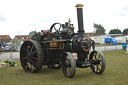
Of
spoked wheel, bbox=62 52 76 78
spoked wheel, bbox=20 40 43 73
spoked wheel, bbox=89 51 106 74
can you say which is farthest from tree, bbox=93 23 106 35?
spoked wheel, bbox=62 52 76 78

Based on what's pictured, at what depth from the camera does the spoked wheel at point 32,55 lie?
6.73 m

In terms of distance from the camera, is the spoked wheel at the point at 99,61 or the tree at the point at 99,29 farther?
the tree at the point at 99,29

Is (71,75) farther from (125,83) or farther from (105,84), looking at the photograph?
(125,83)

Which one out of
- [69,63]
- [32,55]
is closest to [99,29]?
[32,55]

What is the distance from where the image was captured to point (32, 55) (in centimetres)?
713

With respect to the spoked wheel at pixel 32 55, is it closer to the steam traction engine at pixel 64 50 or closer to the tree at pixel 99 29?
the steam traction engine at pixel 64 50

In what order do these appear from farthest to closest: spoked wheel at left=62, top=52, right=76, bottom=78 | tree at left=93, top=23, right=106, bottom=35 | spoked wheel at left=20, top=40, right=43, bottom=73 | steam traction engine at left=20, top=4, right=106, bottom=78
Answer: tree at left=93, top=23, right=106, bottom=35, spoked wheel at left=20, top=40, right=43, bottom=73, steam traction engine at left=20, top=4, right=106, bottom=78, spoked wheel at left=62, top=52, right=76, bottom=78

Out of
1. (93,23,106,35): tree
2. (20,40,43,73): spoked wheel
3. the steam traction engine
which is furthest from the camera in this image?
(93,23,106,35): tree

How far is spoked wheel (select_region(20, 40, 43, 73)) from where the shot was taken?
265 inches

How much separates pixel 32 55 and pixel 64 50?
53.8 inches

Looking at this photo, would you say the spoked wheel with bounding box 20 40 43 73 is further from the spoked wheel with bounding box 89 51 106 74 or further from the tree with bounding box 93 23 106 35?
the tree with bounding box 93 23 106 35

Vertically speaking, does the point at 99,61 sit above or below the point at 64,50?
below

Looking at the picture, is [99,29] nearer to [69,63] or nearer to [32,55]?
[32,55]

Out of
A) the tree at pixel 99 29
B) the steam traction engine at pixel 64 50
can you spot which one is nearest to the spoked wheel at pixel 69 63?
the steam traction engine at pixel 64 50
